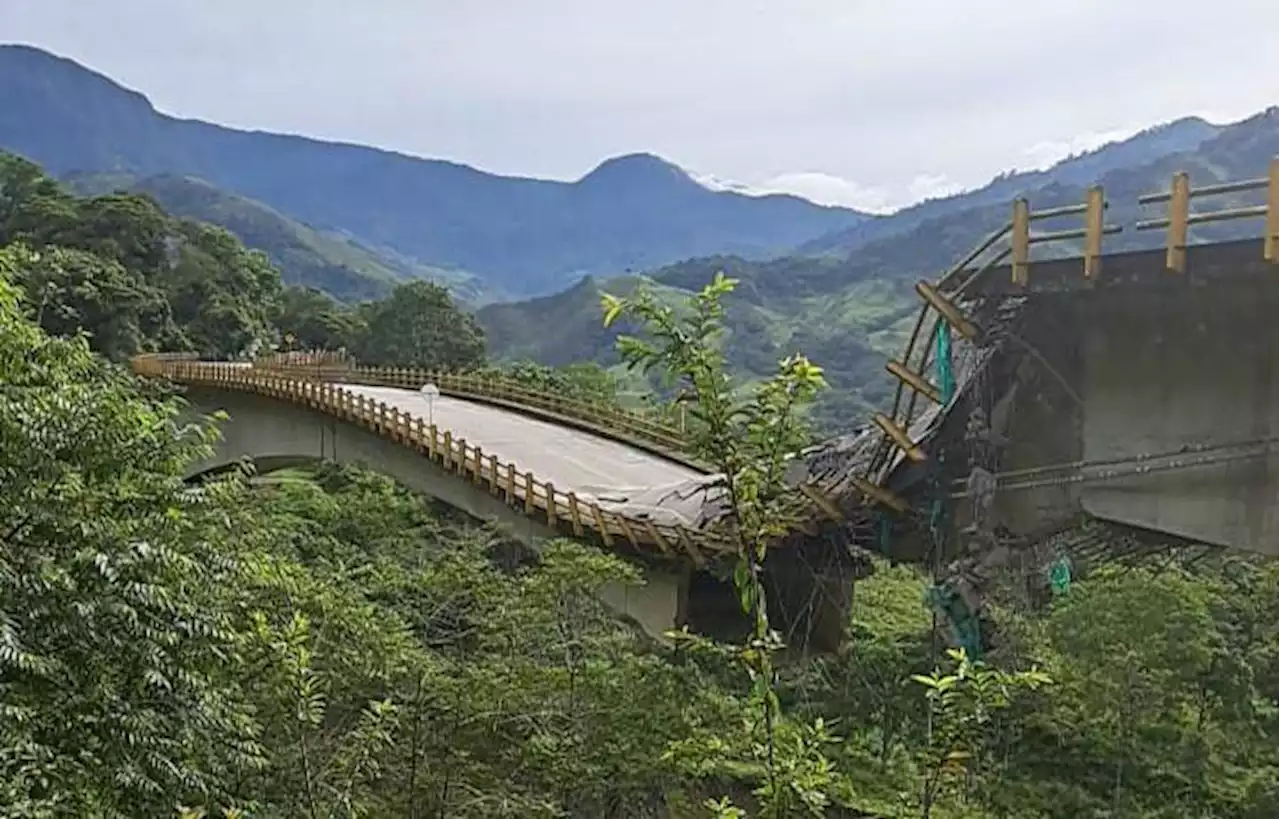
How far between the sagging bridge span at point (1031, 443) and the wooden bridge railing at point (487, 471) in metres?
0.05

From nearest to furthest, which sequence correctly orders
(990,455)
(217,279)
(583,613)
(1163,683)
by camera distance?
1. (990,455)
2. (583,613)
3. (1163,683)
4. (217,279)

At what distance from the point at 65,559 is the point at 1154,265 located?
8.61m

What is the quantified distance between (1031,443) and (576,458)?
9.33 m

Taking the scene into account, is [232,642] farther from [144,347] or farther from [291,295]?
[291,295]

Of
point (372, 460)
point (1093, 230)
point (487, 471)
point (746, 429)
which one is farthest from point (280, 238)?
point (746, 429)

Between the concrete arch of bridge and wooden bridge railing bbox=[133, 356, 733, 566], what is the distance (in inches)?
13.6

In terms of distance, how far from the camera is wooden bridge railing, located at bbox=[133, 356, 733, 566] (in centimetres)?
1319

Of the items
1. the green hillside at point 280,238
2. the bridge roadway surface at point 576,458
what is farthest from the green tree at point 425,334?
the green hillside at point 280,238

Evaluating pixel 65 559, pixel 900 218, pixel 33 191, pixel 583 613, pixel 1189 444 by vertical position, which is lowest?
pixel 583 613

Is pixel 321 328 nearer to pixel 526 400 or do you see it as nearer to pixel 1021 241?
pixel 526 400

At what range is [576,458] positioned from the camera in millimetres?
18984

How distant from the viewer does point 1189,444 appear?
9.74 metres

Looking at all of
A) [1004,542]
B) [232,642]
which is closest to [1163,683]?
[1004,542]

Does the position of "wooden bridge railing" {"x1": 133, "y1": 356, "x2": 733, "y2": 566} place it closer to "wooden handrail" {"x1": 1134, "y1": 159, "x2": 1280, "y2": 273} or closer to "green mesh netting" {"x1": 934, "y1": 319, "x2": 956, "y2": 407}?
"green mesh netting" {"x1": 934, "y1": 319, "x2": 956, "y2": 407}
